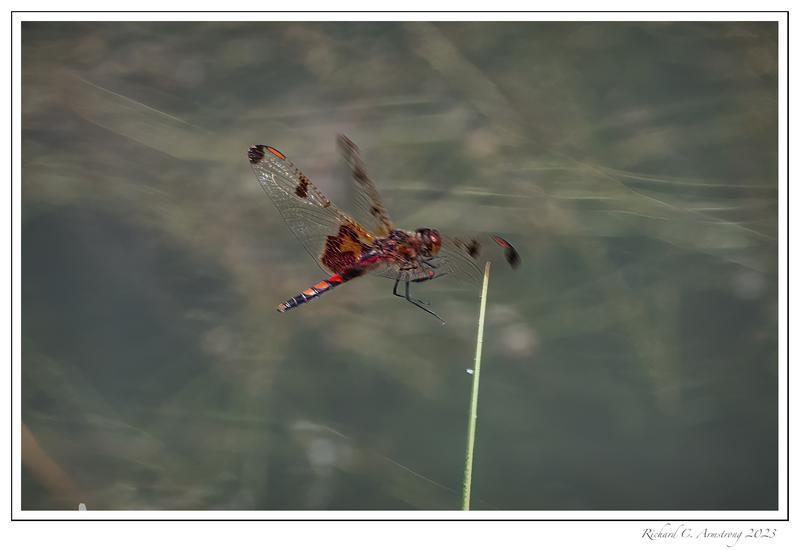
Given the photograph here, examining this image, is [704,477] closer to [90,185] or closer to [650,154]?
[650,154]

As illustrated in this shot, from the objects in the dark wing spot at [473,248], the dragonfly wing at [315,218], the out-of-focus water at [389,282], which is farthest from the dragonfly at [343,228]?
the out-of-focus water at [389,282]

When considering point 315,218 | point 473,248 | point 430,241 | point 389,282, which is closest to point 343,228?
point 315,218

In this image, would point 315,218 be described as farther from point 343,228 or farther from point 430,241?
point 430,241

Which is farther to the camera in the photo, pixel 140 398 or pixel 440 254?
pixel 140 398

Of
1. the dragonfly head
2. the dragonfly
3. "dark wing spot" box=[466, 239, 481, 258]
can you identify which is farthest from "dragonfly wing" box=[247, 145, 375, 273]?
"dark wing spot" box=[466, 239, 481, 258]

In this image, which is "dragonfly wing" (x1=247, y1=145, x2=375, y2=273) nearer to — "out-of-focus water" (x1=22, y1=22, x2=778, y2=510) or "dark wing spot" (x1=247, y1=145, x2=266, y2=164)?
"dark wing spot" (x1=247, y1=145, x2=266, y2=164)

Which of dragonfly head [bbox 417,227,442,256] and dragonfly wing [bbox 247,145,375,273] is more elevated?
dragonfly wing [bbox 247,145,375,273]

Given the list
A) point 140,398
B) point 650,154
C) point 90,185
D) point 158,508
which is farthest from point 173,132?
point 650,154

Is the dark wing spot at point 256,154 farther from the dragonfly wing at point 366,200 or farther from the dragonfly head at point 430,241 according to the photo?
the dragonfly head at point 430,241
